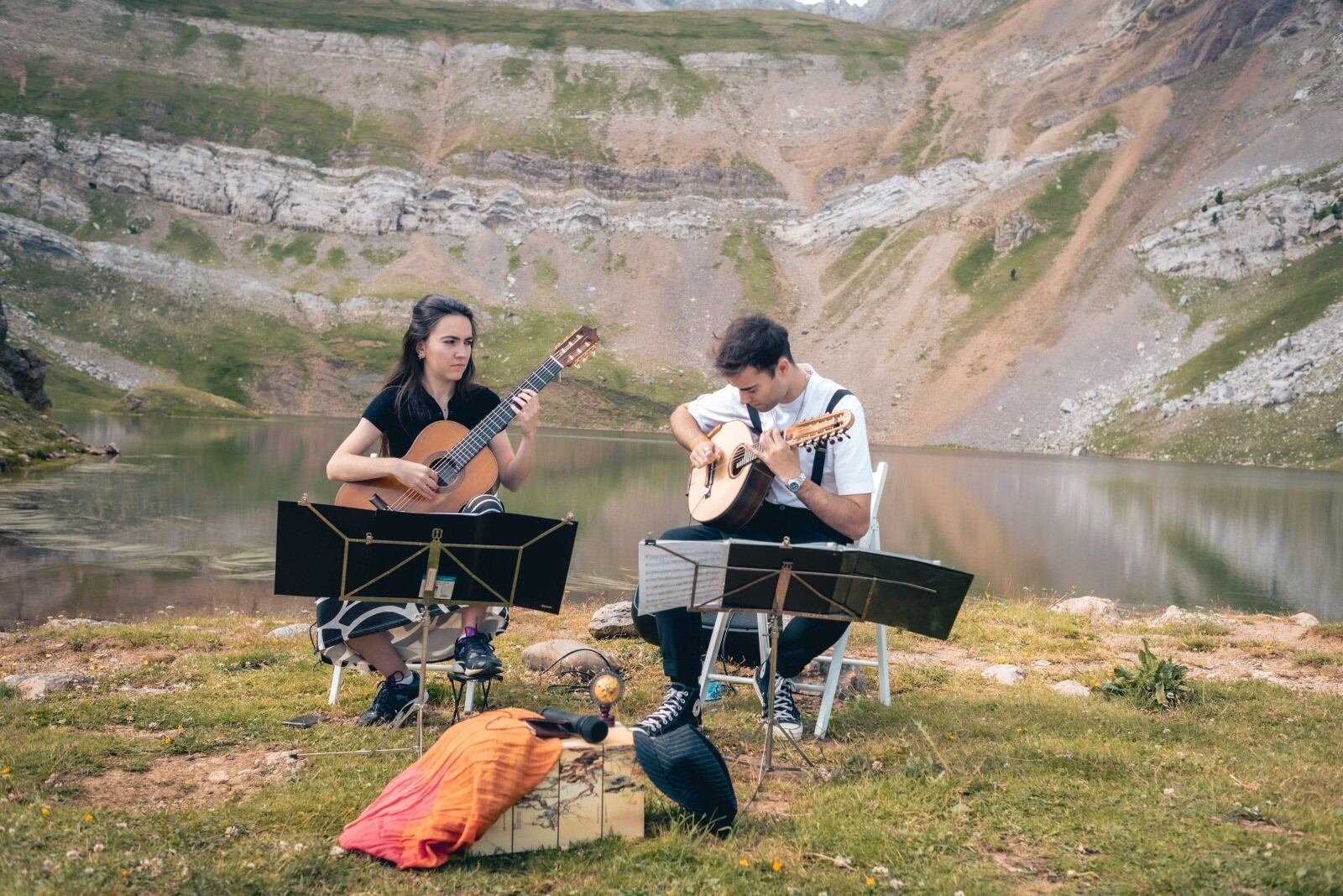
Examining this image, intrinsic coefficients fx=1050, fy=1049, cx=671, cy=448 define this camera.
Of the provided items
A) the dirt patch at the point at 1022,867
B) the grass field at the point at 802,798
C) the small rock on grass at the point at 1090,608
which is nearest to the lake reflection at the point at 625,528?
the small rock on grass at the point at 1090,608

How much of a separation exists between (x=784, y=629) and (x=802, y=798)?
5.78ft

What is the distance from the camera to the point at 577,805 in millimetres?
4934

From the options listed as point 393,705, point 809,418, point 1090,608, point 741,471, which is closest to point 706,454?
point 741,471

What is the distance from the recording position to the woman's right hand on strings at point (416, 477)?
7016mm

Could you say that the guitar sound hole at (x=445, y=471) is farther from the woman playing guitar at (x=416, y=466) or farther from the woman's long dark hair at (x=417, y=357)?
the woman's long dark hair at (x=417, y=357)

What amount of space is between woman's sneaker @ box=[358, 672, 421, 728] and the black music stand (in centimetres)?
219

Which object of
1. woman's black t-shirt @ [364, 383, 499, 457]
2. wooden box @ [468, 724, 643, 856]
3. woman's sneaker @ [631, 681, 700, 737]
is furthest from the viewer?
woman's black t-shirt @ [364, 383, 499, 457]

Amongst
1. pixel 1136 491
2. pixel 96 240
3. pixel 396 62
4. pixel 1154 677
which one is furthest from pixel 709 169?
pixel 1154 677

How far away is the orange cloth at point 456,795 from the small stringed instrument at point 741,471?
237cm

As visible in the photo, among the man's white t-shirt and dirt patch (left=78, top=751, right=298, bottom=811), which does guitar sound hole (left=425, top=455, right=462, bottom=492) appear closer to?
the man's white t-shirt

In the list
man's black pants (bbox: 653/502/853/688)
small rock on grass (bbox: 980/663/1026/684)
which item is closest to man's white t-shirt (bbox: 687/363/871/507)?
man's black pants (bbox: 653/502/853/688)

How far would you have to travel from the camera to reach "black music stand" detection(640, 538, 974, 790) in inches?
224

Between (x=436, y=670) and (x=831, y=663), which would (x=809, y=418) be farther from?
(x=436, y=670)

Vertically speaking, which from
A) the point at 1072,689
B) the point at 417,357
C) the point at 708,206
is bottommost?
the point at 1072,689
